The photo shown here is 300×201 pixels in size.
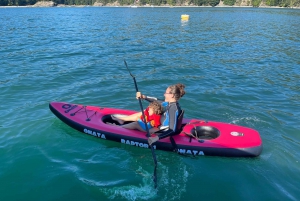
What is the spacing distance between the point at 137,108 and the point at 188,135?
112 inches

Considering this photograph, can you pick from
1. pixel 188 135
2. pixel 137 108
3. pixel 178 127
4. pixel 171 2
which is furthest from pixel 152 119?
pixel 171 2

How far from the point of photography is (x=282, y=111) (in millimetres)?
8523

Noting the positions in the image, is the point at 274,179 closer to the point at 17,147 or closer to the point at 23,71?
the point at 17,147

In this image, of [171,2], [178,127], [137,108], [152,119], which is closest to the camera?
[178,127]

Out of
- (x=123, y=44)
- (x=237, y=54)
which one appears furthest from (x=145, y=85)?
(x=123, y=44)

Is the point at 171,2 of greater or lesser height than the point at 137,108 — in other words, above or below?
above

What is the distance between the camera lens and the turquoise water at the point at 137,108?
5.21 metres

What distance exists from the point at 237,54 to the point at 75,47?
10.1m

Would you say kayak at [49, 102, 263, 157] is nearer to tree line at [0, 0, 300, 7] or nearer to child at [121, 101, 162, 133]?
child at [121, 101, 162, 133]

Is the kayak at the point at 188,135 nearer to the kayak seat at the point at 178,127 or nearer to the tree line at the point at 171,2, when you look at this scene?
the kayak seat at the point at 178,127

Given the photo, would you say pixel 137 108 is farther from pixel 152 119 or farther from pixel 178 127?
pixel 178 127

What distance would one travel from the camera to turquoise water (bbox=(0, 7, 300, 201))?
17.1 ft

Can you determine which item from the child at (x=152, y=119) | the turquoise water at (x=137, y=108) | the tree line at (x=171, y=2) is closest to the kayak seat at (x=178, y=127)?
the child at (x=152, y=119)

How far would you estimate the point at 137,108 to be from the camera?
885 cm
